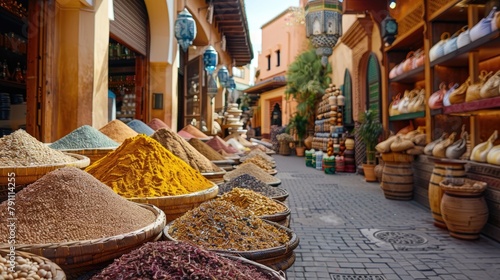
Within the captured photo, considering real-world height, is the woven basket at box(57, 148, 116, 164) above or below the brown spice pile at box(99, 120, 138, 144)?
below

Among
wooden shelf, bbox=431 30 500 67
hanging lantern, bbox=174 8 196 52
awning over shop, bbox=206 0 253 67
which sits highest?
awning over shop, bbox=206 0 253 67

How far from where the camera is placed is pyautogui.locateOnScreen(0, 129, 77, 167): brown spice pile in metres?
1.81

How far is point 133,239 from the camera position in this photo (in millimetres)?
1297

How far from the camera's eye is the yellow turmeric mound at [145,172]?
2.00 meters

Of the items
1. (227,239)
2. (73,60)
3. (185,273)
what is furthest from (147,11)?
(185,273)

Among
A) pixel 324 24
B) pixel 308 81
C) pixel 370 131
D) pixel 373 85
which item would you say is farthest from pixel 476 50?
pixel 308 81

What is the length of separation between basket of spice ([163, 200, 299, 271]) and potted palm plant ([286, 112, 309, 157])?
1290cm

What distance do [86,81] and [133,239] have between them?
3.21 meters

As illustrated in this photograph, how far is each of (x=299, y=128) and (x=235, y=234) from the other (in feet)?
43.4

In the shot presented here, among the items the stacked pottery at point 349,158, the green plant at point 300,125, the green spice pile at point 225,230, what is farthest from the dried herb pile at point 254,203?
the green plant at point 300,125

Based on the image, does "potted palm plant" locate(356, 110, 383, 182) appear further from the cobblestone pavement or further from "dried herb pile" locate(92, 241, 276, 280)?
"dried herb pile" locate(92, 241, 276, 280)

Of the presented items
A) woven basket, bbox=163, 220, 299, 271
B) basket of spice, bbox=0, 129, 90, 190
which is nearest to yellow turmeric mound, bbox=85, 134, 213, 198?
basket of spice, bbox=0, 129, 90, 190

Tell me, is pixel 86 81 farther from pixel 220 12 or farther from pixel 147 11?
pixel 220 12

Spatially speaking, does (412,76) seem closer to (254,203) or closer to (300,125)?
(254,203)
